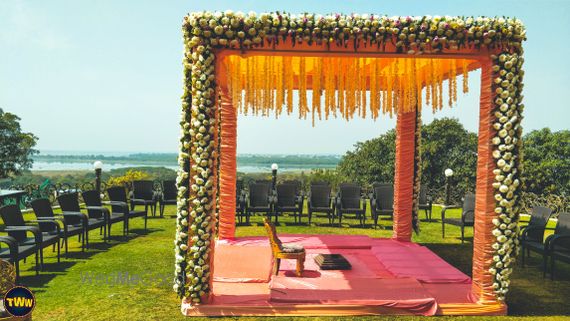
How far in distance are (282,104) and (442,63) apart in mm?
2544

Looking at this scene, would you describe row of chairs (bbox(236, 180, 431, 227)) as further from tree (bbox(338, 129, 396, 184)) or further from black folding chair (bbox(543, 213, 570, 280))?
tree (bbox(338, 129, 396, 184))

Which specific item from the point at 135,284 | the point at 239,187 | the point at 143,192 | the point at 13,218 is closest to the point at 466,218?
the point at 239,187

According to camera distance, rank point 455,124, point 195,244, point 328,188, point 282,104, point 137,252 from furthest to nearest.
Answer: point 455,124 < point 328,188 < point 137,252 < point 282,104 < point 195,244

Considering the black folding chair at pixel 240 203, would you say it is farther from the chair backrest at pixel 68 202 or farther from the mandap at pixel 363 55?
the mandap at pixel 363 55

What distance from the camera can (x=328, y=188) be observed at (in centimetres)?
1123

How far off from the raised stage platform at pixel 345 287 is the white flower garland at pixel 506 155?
721mm

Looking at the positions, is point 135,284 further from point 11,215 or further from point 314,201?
point 314,201

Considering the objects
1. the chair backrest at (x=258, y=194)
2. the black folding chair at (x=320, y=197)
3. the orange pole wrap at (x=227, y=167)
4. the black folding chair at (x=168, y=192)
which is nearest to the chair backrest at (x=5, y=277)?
the orange pole wrap at (x=227, y=167)

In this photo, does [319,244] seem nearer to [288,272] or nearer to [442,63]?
[288,272]

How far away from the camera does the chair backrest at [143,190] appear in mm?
10992

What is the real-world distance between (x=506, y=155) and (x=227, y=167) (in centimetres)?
504

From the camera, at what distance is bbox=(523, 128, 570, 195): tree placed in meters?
15.4

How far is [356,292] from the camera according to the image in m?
5.48

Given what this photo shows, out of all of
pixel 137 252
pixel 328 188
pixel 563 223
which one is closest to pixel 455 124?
pixel 328 188
